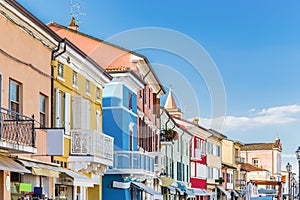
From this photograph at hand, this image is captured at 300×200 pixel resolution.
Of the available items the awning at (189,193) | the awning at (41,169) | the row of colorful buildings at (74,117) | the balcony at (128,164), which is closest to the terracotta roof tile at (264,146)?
the awning at (189,193)

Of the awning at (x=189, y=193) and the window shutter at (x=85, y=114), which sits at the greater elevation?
the window shutter at (x=85, y=114)

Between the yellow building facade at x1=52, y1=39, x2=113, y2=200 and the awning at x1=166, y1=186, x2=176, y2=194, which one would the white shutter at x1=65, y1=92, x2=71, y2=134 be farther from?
the awning at x1=166, y1=186, x2=176, y2=194

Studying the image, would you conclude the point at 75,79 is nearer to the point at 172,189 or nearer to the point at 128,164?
the point at 128,164

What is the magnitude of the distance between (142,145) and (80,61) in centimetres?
1380

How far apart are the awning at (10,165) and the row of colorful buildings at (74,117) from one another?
4cm

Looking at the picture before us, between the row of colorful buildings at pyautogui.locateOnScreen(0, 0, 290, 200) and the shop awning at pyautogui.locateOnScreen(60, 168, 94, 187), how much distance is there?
2.1 inches

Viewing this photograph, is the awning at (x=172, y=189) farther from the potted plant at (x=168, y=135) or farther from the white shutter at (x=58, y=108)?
the white shutter at (x=58, y=108)

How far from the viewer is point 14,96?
18828 mm

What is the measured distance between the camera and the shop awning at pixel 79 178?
22.8m

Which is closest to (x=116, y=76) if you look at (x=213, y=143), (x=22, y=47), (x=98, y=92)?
(x=98, y=92)

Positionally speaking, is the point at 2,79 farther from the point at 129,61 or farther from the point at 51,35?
the point at 129,61

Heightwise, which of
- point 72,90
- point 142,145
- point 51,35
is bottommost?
Result: point 142,145

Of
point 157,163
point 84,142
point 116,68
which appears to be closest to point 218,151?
point 157,163

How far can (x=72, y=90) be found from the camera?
25.0m
